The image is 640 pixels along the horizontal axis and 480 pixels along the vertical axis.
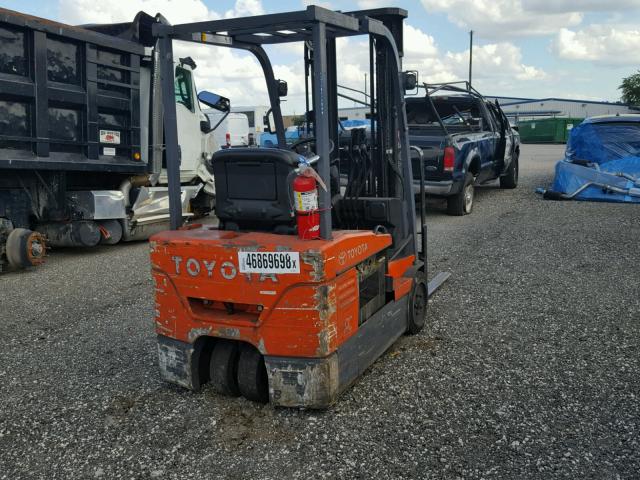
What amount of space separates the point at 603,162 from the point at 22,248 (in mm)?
11661

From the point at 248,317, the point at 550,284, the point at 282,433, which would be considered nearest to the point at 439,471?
the point at 282,433

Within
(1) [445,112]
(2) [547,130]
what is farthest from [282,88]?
(2) [547,130]

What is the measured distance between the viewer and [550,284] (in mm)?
6855

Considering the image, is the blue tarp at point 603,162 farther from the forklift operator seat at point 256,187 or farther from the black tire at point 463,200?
the forklift operator seat at point 256,187

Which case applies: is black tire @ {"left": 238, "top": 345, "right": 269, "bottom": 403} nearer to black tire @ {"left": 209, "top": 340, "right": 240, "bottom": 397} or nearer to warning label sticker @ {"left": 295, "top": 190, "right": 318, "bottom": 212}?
black tire @ {"left": 209, "top": 340, "right": 240, "bottom": 397}

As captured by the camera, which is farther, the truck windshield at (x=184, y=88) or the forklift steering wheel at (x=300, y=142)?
the truck windshield at (x=184, y=88)

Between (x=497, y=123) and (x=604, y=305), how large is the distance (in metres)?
7.97

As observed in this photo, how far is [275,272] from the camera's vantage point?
371 cm

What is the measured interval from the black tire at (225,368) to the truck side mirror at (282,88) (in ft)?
7.32

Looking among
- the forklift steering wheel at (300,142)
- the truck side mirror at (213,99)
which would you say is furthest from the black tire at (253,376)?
the truck side mirror at (213,99)

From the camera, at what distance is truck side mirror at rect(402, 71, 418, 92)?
15.8ft

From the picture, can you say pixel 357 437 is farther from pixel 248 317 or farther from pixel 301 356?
pixel 248 317

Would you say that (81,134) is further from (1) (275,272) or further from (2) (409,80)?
(1) (275,272)

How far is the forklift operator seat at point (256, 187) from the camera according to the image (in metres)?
3.82
